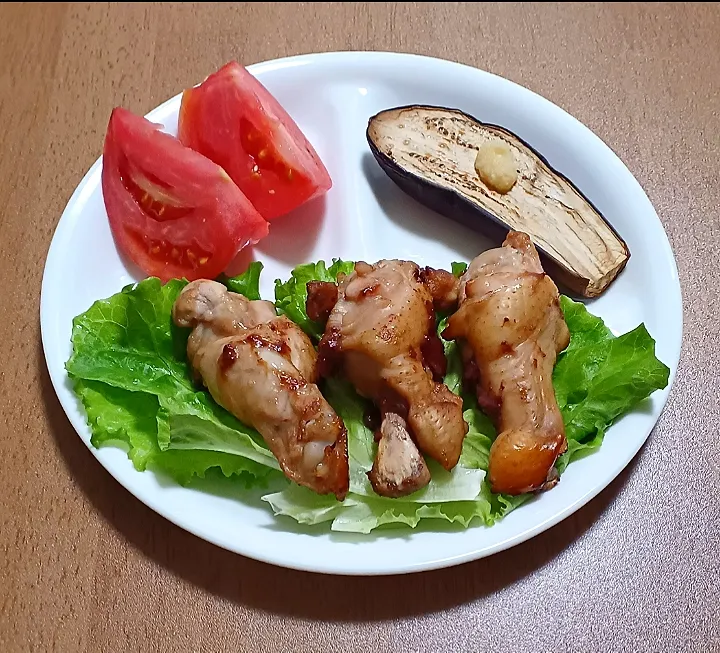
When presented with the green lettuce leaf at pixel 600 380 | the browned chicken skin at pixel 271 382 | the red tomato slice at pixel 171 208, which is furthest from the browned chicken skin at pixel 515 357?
the red tomato slice at pixel 171 208

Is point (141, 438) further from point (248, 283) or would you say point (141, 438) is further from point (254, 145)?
point (254, 145)

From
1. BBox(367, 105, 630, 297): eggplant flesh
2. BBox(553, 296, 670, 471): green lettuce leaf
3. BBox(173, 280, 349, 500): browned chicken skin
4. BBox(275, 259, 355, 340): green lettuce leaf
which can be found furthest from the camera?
BBox(367, 105, 630, 297): eggplant flesh

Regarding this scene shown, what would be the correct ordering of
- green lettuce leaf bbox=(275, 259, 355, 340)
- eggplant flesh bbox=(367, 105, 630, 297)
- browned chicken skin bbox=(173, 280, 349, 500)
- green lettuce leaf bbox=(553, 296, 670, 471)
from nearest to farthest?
browned chicken skin bbox=(173, 280, 349, 500)
green lettuce leaf bbox=(553, 296, 670, 471)
green lettuce leaf bbox=(275, 259, 355, 340)
eggplant flesh bbox=(367, 105, 630, 297)

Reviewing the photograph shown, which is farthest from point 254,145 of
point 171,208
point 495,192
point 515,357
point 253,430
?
point 515,357

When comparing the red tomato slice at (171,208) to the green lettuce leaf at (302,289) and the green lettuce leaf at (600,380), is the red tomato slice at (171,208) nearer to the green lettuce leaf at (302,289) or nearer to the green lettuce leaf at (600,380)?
the green lettuce leaf at (302,289)

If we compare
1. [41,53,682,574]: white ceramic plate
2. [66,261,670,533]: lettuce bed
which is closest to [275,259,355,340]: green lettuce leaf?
[66,261,670,533]: lettuce bed

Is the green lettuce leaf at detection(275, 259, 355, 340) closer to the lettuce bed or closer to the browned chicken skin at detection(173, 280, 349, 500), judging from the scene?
the lettuce bed

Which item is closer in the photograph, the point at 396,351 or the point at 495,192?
the point at 396,351
